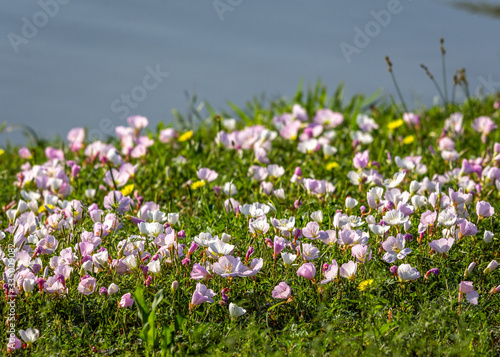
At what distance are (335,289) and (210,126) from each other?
4357 millimetres

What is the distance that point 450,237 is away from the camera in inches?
111

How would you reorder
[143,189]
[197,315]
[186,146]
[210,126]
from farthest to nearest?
[210,126] → [186,146] → [143,189] → [197,315]

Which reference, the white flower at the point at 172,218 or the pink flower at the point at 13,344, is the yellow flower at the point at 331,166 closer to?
the white flower at the point at 172,218

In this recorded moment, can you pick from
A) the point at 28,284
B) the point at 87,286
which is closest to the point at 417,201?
the point at 87,286

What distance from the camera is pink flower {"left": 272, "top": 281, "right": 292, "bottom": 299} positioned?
2448 mm

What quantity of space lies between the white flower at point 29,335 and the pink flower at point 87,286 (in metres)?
0.25

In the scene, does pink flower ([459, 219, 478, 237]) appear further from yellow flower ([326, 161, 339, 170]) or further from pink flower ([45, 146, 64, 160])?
pink flower ([45, 146, 64, 160])

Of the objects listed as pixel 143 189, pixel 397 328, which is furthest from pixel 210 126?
pixel 397 328

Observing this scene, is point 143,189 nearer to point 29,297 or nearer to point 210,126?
point 29,297

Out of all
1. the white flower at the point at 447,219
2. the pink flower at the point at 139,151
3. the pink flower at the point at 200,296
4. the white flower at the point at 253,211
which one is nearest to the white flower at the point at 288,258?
the pink flower at the point at 200,296

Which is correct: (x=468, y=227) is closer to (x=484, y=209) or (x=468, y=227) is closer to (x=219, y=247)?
(x=484, y=209)

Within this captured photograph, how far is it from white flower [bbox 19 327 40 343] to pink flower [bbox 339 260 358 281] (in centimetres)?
130

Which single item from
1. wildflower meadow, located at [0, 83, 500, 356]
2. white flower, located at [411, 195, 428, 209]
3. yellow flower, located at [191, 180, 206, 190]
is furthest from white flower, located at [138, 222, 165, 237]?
white flower, located at [411, 195, 428, 209]

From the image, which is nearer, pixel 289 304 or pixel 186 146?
pixel 289 304
